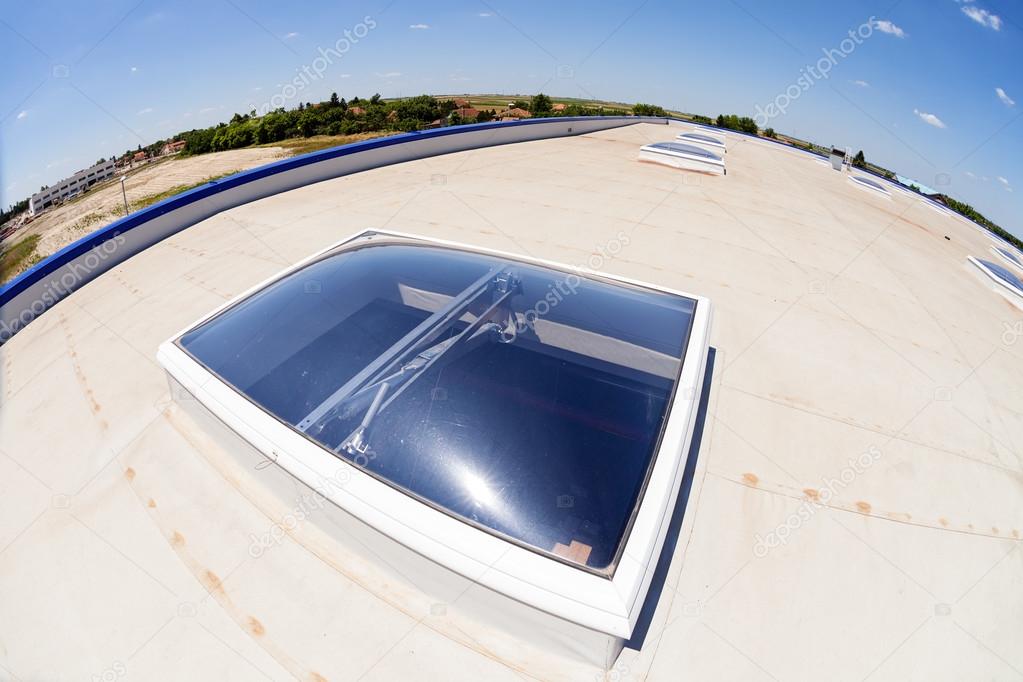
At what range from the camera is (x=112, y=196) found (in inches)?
542

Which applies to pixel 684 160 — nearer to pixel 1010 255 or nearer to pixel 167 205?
pixel 1010 255

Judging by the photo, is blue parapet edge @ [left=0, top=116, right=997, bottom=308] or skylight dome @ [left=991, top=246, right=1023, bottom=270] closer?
blue parapet edge @ [left=0, top=116, right=997, bottom=308]

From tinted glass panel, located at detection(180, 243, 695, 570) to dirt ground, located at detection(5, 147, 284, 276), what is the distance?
477cm

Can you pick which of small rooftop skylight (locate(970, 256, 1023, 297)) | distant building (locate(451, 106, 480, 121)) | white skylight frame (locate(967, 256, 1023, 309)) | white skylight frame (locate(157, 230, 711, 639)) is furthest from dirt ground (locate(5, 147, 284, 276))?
distant building (locate(451, 106, 480, 121))

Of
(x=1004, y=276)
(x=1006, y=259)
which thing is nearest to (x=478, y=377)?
(x=1004, y=276)

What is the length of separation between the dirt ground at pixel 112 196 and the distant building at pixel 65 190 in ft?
1.58

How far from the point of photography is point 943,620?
7.39 ft

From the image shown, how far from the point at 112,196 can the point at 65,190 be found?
8.50 metres

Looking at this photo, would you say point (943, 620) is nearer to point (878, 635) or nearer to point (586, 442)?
point (878, 635)

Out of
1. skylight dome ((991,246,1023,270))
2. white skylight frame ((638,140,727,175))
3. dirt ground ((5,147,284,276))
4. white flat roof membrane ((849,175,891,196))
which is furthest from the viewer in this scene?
white flat roof membrane ((849,175,891,196))

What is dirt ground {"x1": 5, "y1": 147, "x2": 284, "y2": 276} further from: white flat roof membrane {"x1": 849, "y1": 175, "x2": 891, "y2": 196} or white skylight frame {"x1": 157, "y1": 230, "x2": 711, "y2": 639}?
white flat roof membrane {"x1": 849, "y1": 175, "x2": 891, "y2": 196}

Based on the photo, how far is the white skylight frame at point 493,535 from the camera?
1.51 metres

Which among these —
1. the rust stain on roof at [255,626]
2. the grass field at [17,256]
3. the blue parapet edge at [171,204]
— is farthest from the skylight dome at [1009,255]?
the grass field at [17,256]

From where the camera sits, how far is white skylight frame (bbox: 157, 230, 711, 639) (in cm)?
151
